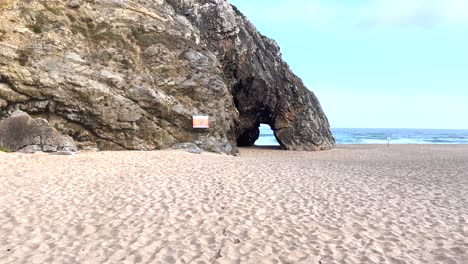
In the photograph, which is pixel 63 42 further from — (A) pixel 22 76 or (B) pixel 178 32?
(B) pixel 178 32

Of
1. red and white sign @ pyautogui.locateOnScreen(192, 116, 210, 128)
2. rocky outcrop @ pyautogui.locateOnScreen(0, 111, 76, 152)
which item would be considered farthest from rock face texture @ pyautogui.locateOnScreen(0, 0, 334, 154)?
rocky outcrop @ pyautogui.locateOnScreen(0, 111, 76, 152)

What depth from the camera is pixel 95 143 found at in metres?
22.7

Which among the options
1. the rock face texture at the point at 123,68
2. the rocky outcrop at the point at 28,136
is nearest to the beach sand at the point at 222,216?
the rocky outcrop at the point at 28,136

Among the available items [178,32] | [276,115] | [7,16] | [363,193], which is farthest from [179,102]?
[363,193]

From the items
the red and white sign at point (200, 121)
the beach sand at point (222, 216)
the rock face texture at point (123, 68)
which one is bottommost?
the beach sand at point (222, 216)

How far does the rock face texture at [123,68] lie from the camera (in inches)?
867

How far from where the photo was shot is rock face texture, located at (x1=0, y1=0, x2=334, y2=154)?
72.2ft

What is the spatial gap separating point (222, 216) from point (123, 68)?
60.9ft

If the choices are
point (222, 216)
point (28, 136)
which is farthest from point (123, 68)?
point (222, 216)

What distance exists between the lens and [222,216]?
903 centimetres

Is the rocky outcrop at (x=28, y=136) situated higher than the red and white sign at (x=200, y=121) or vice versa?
the red and white sign at (x=200, y=121)

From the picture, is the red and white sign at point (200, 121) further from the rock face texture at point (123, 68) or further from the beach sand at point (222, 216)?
the beach sand at point (222, 216)

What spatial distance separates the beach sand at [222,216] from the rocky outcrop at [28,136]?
3440 millimetres

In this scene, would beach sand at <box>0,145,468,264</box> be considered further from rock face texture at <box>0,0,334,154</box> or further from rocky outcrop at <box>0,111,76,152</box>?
rock face texture at <box>0,0,334,154</box>
